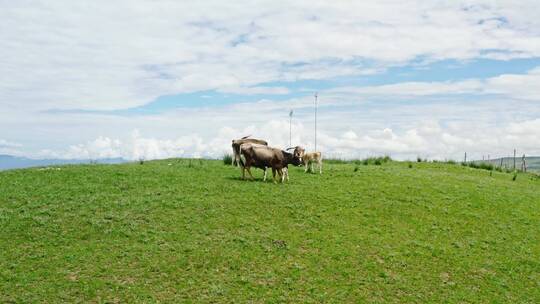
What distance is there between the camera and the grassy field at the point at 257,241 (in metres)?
13.8

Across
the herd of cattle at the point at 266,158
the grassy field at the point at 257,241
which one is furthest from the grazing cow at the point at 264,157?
the grassy field at the point at 257,241

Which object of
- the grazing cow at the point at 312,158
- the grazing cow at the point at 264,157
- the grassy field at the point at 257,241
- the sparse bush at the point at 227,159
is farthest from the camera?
the sparse bush at the point at 227,159

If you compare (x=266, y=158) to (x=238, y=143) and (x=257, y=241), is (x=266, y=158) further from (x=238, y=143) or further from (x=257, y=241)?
(x=257, y=241)

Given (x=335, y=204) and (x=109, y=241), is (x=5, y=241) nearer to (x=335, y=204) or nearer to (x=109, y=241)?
(x=109, y=241)

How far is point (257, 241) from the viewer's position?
16.3 metres

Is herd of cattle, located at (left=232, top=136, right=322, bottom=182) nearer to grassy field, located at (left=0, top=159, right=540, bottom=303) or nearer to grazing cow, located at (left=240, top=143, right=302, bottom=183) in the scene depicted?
grazing cow, located at (left=240, top=143, right=302, bottom=183)

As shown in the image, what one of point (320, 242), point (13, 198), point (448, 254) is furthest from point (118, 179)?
point (448, 254)

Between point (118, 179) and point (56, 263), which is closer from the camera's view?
point (56, 263)

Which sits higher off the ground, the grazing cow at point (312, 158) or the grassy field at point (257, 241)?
the grazing cow at point (312, 158)

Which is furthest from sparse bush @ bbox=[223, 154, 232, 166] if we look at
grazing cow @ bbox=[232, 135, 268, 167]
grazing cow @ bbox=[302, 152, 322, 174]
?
grazing cow @ bbox=[302, 152, 322, 174]

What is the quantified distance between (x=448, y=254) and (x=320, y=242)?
4.11 metres

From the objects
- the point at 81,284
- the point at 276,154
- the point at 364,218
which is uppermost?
the point at 276,154

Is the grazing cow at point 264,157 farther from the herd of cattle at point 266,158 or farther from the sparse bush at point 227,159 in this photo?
the sparse bush at point 227,159

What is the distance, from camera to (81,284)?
13500 millimetres
